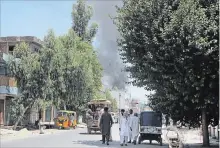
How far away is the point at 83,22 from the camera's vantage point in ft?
208

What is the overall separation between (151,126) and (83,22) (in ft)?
143

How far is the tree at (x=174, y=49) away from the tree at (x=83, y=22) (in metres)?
42.4

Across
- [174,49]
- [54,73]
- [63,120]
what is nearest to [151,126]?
[174,49]

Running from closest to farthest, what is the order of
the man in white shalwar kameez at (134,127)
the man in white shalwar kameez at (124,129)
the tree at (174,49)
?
1. the tree at (174,49)
2. the man in white shalwar kameez at (124,129)
3. the man in white shalwar kameez at (134,127)

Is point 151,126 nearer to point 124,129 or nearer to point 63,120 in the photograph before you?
point 124,129

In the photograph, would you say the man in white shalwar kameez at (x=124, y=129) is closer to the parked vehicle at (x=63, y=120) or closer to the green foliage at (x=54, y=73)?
the green foliage at (x=54, y=73)

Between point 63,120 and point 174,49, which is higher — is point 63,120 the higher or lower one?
the lower one

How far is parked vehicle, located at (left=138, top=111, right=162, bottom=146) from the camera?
2161 centimetres

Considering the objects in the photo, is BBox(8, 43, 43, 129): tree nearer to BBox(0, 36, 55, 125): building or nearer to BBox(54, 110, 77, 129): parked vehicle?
BBox(0, 36, 55, 125): building

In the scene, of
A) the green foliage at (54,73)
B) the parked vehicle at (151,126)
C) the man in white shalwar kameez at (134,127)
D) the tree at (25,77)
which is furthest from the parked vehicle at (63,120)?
the parked vehicle at (151,126)

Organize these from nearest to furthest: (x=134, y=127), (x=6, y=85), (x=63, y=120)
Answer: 1. (x=134, y=127)
2. (x=6, y=85)
3. (x=63, y=120)

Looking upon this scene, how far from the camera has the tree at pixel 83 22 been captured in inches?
2478

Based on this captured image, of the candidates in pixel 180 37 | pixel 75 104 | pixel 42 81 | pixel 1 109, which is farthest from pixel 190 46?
pixel 75 104

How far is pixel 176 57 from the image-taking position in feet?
57.4
